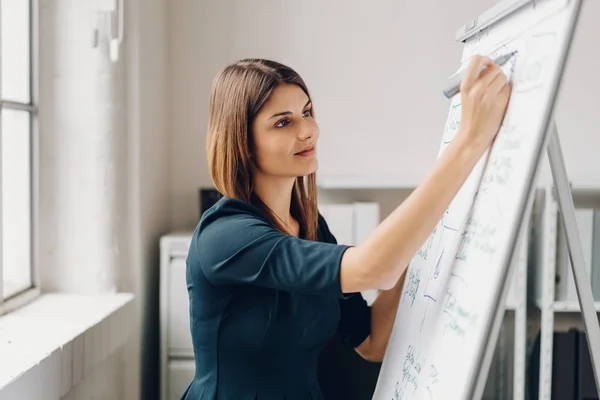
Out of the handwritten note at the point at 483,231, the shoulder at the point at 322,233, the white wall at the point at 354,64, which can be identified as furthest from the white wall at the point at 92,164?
the handwritten note at the point at 483,231

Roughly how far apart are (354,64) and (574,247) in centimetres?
148

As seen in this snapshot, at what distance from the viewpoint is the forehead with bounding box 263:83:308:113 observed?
120cm

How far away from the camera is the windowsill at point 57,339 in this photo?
1.22 metres

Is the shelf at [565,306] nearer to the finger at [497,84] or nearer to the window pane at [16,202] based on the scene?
the finger at [497,84]

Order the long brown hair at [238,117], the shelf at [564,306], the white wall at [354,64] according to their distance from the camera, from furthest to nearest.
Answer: the white wall at [354,64], the shelf at [564,306], the long brown hair at [238,117]

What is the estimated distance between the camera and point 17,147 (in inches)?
68.8

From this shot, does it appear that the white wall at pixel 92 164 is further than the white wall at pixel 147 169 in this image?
No

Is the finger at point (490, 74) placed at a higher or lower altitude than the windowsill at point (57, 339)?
higher

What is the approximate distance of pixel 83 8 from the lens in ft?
5.97

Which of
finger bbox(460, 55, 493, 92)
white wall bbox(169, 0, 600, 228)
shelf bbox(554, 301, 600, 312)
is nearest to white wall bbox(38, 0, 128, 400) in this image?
white wall bbox(169, 0, 600, 228)

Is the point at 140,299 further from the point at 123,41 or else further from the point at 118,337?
the point at 123,41

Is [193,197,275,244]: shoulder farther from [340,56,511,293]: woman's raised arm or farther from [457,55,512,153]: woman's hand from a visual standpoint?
[457,55,512,153]: woman's hand

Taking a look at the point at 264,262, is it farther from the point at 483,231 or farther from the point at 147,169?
the point at 147,169

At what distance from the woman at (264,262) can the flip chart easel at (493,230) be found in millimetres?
83
